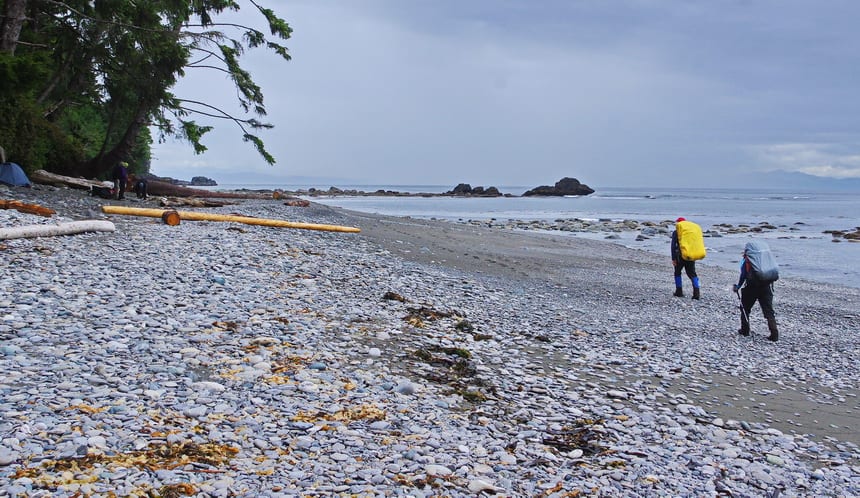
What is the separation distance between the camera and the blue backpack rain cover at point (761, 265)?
11.4 metres

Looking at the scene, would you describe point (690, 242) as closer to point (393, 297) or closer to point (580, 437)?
point (393, 297)

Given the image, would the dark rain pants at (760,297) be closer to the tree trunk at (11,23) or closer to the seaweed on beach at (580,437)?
the seaweed on beach at (580,437)

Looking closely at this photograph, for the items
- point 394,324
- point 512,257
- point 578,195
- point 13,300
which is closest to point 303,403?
point 394,324

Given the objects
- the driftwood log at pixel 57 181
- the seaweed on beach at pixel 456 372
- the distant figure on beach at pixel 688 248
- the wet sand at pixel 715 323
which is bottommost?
the wet sand at pixel 715 323

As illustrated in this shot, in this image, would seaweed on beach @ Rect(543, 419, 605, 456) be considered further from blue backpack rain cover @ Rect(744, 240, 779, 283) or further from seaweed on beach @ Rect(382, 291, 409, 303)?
blue backpack rain cover @ Rect(744, 240, 779, 283)

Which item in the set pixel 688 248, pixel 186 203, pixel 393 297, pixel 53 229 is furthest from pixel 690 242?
pixel 186 203

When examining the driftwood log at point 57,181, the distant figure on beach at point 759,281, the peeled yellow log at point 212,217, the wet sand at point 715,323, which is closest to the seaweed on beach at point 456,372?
the wet sand at point 715,323

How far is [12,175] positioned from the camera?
62.5 feet

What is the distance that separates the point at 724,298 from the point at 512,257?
7.07m

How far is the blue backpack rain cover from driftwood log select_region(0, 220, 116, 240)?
43.7 ft

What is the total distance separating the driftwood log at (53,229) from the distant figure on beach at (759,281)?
13.3 m

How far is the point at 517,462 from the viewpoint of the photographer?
5.27 m

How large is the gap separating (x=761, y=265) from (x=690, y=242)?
3.88 meters

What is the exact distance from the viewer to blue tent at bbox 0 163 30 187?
61.7 ft
